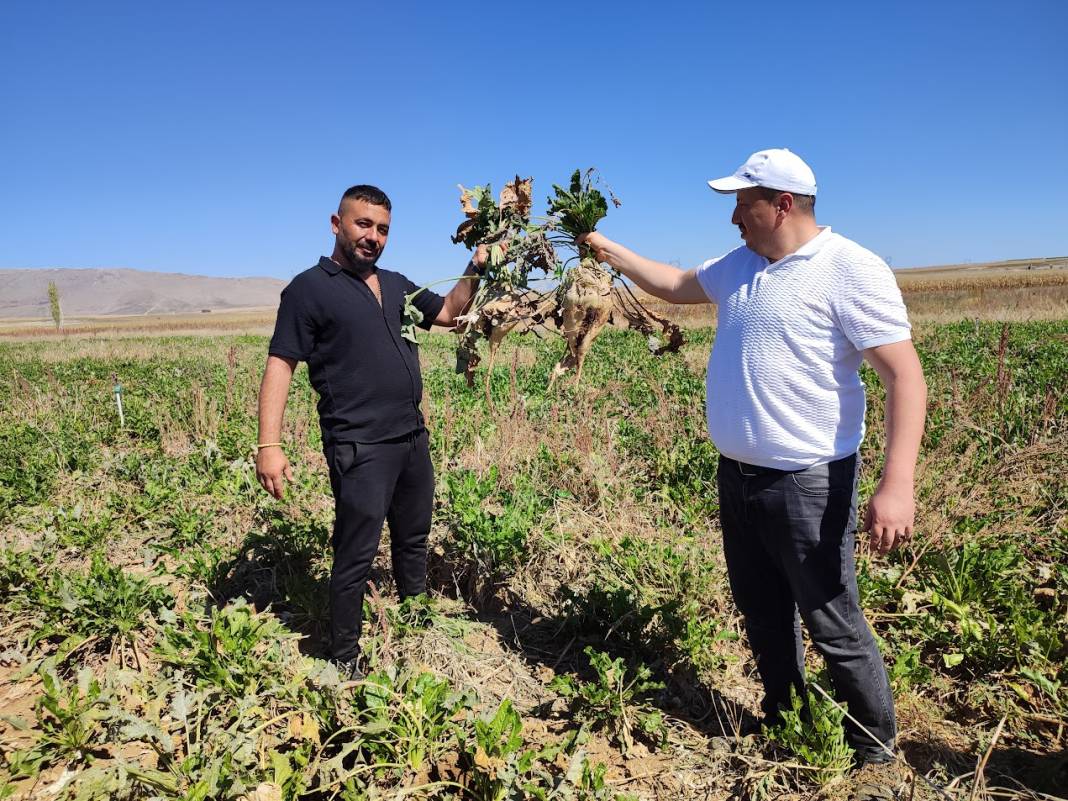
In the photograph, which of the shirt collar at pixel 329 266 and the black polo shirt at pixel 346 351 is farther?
the shirt collar at pixel 329 266

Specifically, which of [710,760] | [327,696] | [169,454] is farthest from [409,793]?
[169,454]

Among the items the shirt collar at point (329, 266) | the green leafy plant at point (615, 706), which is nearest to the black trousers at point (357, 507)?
the shirt collar at point (329, 266)

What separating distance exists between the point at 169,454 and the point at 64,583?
10.5 ft

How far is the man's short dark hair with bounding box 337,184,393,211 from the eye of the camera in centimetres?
283

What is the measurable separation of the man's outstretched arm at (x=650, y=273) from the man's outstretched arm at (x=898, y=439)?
86 centimetres

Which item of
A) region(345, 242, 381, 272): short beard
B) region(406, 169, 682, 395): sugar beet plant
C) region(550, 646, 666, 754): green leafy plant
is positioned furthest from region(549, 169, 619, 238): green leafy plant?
region(550, 646, 666, 754): green leafy plant

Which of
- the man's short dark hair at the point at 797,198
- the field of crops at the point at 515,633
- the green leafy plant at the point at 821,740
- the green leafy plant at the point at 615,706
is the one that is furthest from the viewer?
the green leafy plant at the point at 615,706

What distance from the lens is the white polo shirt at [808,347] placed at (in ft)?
6.21

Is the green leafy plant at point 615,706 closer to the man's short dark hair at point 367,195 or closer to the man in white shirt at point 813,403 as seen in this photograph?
the man in white shirt at point 813,403

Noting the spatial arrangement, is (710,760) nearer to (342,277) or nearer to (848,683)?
(848,683)

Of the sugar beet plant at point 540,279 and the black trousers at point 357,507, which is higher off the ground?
the sugar beet plant at point 540,279

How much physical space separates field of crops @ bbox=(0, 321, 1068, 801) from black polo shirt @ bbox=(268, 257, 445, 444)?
3.03ft

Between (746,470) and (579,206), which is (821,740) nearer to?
(746,470)

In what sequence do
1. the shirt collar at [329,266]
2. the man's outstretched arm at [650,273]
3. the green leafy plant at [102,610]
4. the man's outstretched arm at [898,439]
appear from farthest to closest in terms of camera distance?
the green leafy plant at [102,610], the shirt collar at [329,266], the man's outstretched arm at [650,273], the man's outstretched arm at [898,439]
